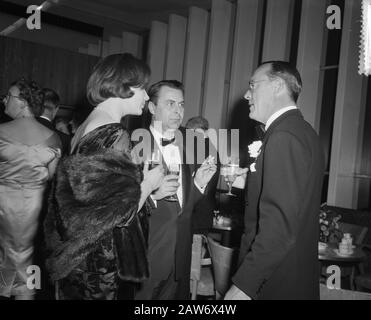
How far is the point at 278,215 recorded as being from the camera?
150 centimetres

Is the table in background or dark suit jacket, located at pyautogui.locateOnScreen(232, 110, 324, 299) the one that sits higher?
dark suit jacket, located at pyautogui.locateOnScreen(232, 110, 324, 299)

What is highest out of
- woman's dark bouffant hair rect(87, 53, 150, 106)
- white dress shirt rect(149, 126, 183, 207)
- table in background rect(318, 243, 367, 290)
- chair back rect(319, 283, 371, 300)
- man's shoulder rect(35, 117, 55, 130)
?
woman's dark bouffant hair rect(87, 53, 150, 106)

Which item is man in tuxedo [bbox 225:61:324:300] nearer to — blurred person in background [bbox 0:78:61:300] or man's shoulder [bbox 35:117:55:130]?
blurred person in background [bbox 0:78:61:300]

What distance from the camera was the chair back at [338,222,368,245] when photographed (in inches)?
153

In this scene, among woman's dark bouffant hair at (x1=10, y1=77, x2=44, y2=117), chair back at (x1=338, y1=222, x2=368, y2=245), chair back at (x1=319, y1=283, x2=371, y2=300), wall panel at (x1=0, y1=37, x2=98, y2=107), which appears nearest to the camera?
chair back at (x1=319, y1=283, x2=371, y2=300)

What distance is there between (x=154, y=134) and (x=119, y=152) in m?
1.08

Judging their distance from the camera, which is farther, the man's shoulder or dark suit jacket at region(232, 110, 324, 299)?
→ the man's shoulder

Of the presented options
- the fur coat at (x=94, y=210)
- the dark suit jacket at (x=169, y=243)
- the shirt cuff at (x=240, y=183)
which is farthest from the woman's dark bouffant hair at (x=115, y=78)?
the shirt cuff at (x=240, y=183)

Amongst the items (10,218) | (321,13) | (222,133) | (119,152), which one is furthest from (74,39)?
(119,152)

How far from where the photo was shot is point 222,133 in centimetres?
695

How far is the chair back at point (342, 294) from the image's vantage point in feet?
7.14

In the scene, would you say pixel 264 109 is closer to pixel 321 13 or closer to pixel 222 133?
pixel 321 13

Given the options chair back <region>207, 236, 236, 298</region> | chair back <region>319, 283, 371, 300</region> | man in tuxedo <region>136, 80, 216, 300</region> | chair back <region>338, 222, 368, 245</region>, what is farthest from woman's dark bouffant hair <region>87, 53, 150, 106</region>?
chair back <region>338, 222, 368, 245</region>

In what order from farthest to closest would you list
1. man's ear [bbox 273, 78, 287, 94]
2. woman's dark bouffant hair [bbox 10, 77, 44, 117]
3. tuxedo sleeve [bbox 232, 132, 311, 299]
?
1. woman's dark bouffant hair [bbox 10, 77, 44, 117]
2. man's ear [bbox 273, 78, 287, 94]
3. tuxedo sleeve [bbox 232, 132, 311, 299]
